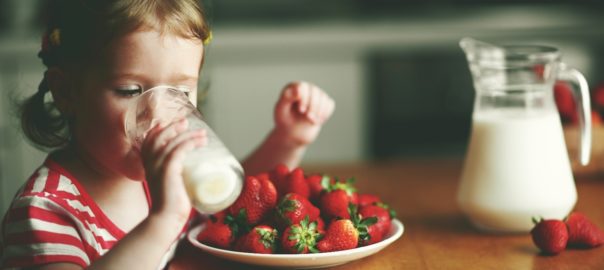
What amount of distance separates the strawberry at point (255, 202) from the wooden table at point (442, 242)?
0.22 feet

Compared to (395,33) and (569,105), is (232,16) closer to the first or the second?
(395,33)

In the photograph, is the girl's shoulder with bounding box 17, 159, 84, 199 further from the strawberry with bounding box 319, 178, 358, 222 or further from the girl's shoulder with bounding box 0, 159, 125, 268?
the strawberry with bounding box 319, 178, 358, 222

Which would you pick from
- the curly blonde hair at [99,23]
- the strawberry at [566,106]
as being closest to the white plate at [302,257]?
the curly blonde hair at [99,23]

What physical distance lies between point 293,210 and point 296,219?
1 centimetres

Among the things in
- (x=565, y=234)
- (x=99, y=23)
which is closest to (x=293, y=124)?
(x=99, y=23)

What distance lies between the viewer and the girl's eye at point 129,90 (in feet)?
3.35

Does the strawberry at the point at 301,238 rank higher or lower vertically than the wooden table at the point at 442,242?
higher

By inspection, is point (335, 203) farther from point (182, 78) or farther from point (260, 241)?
point (182, 78)

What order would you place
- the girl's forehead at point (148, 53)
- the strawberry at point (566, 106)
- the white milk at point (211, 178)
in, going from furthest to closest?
1. the strawberry at point (566, 106)
2. the girl's forehead at point (148, 53)
3. the white milk at point (211, 178)

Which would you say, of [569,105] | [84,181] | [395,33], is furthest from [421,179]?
[395,33]

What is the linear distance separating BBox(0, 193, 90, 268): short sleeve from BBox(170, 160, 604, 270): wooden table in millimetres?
142

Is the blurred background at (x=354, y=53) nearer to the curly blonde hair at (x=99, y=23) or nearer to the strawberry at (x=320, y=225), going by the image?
the curly blonde hair at (x=99, y=23)

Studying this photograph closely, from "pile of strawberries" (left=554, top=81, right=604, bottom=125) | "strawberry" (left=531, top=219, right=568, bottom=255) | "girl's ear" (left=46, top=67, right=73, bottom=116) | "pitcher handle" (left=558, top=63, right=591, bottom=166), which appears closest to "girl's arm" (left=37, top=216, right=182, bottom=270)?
"girl's ear" (left=46, top=67, right=73, bottom=116)

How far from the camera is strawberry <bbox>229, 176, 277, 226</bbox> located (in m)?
0.98
